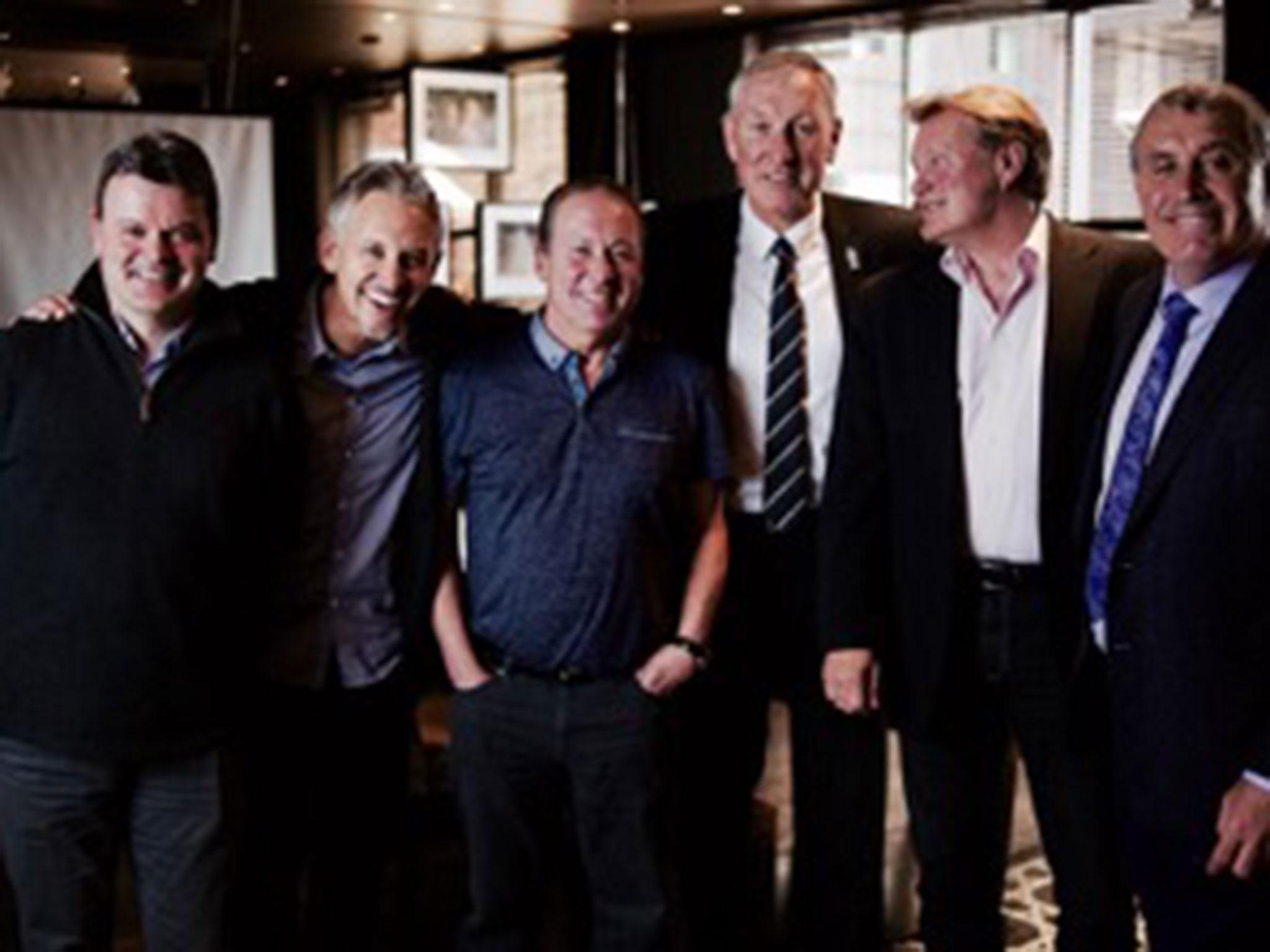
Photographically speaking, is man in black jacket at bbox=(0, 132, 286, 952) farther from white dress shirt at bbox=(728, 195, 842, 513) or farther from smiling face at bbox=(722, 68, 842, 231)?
smiling face at bbox=(722, 68, 842, 231)

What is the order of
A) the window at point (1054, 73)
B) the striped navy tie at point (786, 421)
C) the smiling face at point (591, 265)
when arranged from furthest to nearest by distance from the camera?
the window at point (1054, 73) < the striped navy tie at point (786, 421) < the smiling face at point (591, 265)

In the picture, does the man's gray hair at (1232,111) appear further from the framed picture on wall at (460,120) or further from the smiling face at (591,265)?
the framed picture on wall at (460,120)

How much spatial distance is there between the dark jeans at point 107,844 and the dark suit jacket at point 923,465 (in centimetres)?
103

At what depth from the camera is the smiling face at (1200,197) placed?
2.21 m

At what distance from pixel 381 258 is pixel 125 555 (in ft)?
1.88

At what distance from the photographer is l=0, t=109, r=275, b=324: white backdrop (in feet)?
17.1

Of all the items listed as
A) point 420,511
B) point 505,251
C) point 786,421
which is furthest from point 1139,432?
point 505,251

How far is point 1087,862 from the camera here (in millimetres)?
2568

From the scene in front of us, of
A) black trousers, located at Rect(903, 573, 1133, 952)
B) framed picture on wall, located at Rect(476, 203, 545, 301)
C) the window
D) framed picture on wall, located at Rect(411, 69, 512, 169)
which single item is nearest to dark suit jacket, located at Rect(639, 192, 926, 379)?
black trousers, located at Rect(903, 573, 1133, 952)

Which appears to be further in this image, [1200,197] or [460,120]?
[460,120]

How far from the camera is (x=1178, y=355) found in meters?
2.22

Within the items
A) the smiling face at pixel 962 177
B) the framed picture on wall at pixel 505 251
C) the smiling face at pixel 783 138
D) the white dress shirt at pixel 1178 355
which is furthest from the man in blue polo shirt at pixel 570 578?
the framed picture on wall at pixel 505 251

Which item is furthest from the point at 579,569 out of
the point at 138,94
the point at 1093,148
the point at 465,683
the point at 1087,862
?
the point at 1093,148

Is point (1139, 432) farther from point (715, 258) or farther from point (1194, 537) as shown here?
point (715, 258)
